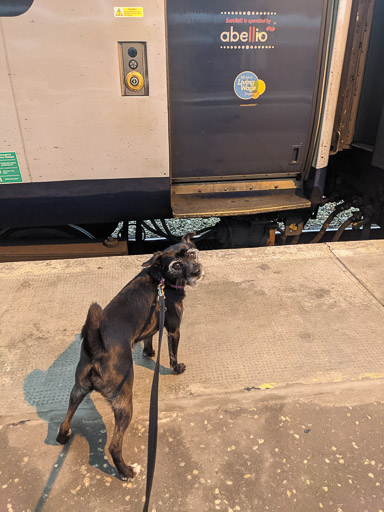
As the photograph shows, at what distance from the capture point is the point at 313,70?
3.68m

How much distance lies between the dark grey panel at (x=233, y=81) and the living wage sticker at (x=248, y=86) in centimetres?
4

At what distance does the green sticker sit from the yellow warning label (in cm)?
152

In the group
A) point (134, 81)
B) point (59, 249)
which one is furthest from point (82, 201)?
point (134, 81)

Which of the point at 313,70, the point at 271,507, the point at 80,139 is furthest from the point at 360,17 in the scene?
the point at 271,507

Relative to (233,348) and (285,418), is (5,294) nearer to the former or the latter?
(233,348)

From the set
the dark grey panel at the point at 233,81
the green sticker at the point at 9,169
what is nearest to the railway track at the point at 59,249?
the green sticker at the point at 9,169

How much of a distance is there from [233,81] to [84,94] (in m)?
1.40

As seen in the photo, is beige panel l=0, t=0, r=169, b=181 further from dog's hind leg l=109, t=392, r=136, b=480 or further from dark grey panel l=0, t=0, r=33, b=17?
dog's hind leg l=109, t=392, r=136, b=480

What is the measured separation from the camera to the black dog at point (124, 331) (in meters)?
1.86

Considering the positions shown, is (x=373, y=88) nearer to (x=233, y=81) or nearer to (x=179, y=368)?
(x=233, y=81)

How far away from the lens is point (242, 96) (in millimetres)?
3646

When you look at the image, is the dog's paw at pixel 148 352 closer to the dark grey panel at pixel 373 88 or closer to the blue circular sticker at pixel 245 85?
the blue circular sticker at pixel 245 85

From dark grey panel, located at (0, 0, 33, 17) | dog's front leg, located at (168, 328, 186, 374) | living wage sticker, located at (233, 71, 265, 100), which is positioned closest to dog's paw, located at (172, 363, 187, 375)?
dog's front leg, located at (168, 328, 186, 374)

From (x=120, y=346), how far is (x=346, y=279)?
2.51m
